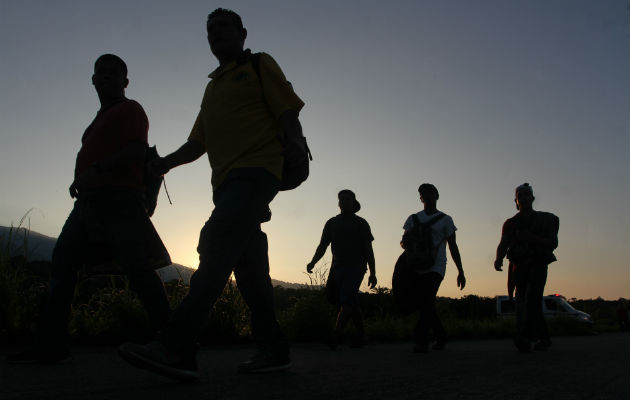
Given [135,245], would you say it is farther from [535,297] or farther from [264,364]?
[535,297]

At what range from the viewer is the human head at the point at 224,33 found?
11.9 feet

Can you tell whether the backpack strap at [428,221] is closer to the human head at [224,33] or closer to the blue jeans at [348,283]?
the blue jeans at [348,283]

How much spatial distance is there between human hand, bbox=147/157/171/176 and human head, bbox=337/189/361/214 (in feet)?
14.8

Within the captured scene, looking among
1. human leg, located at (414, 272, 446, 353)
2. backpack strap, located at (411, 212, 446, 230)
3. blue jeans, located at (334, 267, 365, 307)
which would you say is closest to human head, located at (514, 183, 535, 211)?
backpack strap, located at (411, 212, 446, 230)

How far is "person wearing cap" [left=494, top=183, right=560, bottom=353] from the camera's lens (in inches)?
246

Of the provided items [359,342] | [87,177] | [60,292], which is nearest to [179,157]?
[87,177]

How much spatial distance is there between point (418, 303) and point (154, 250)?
3776 millimetres

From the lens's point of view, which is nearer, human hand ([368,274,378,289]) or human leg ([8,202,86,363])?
human leg ([8,202,86,363])

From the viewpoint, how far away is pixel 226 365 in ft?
13.6

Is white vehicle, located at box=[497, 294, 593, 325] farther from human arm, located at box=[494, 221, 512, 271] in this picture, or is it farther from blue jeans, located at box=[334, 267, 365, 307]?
human arm, located at box=[494, 221, 512, 271]

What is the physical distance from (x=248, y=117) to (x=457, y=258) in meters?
4.48

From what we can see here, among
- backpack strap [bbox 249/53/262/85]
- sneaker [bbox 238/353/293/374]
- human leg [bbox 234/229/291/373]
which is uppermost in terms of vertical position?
backpack strap [bbox 249/53/262/85]

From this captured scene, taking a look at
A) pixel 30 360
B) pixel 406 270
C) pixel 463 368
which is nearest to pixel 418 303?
pixel 406 270

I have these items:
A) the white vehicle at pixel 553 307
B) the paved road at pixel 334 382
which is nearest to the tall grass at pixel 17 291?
the paved road at pixel 334 382
